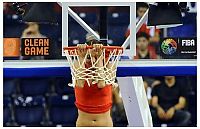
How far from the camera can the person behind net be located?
2.38 meters

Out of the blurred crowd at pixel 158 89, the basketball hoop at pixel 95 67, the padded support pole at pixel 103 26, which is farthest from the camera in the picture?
the blurred crowd at pixel 158 89

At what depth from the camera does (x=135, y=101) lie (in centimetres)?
271

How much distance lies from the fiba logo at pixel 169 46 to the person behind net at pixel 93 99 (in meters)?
0.38

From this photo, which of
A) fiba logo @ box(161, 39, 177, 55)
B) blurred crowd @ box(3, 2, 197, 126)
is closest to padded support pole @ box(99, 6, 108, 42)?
fiba logo @ box(161, 39, 177, 55)

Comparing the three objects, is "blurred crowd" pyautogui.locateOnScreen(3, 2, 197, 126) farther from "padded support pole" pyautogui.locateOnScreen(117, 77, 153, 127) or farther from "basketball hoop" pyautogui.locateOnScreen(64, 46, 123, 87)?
"basketball hoop" pyautogui.locateOnScreen(64, 46, 123, 87)

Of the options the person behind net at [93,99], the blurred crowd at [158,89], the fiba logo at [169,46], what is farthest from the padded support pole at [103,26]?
the blurred crowd at [158,89]

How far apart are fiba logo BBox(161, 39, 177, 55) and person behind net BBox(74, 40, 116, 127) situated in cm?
38

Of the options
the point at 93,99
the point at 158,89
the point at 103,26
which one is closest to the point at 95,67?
the point at 93,99

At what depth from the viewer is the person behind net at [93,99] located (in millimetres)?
2383

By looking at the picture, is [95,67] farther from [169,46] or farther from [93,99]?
[169,46]

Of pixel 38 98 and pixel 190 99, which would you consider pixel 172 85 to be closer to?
pixel 190 99

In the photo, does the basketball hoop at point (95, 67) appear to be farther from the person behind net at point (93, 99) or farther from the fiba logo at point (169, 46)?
the fiba logo at point (169, 46)

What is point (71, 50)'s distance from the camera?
2408 mm

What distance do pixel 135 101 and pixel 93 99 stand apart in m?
0.36
